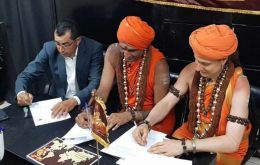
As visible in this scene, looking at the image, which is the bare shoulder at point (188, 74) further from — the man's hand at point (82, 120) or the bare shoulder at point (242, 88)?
the man's hand at point (82, 120)

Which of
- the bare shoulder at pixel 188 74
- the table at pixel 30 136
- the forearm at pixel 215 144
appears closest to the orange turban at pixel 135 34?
the bare shoulder at pixel 188 74

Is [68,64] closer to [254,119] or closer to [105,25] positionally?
[105,25]

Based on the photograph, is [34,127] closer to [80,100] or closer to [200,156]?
[80,100]

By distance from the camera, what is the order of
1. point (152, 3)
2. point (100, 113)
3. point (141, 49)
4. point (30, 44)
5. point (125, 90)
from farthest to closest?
1. point (30, 44)
2. point (152, 3)
3. point (125, 90)
4. point (141, 49)
5. point (100, 113)

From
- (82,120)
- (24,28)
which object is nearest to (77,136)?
(82,120)

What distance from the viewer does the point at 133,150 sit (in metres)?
1.77

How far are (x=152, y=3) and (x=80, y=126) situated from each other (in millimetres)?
1571

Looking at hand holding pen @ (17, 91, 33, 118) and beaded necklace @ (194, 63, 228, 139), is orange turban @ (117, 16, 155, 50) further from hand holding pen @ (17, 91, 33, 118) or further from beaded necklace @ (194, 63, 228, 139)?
hand holding pen @ (17, 91, 33, 118)

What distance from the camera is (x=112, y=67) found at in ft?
8.61

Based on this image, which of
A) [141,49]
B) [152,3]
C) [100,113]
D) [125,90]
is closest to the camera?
[100,113]

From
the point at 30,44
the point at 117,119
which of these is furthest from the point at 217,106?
the point at 30,44

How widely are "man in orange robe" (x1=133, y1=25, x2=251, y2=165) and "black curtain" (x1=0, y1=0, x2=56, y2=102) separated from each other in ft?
6.90

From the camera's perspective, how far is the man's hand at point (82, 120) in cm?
200

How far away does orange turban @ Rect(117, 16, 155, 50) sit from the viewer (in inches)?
91.0
